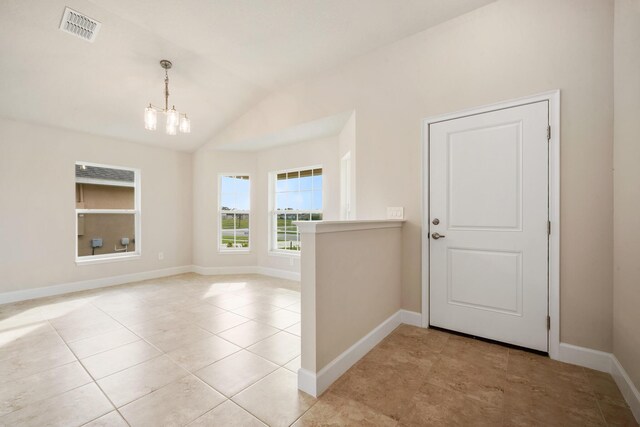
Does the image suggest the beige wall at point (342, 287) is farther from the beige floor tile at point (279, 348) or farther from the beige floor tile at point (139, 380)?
the beige floor tile at point (139, 380)

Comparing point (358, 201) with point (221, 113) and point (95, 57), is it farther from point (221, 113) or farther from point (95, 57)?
point (95, 57)

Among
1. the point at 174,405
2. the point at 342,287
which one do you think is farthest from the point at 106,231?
the point at 342,287

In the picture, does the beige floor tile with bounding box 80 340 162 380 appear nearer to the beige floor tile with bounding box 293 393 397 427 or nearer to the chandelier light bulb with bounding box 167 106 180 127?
the beige floor tile with bounding box 293 393 397 427

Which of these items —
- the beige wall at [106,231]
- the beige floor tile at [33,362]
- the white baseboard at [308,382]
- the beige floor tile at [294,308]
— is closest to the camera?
the white baseboard at [308,382]

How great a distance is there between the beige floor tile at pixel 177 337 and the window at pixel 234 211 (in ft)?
9.11

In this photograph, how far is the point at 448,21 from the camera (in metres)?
2.65

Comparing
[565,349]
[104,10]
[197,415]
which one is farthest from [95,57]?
[565,349]

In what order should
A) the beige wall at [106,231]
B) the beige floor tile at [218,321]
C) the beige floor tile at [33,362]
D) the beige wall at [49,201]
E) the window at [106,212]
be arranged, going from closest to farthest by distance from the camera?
the beige floor tile at [33,362], the beige floor tile at [218,321], the beige wall at [49,201], the window at [106,212], the beige wall at [106,231]

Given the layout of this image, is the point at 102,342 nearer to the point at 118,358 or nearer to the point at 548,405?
the point at 118,358

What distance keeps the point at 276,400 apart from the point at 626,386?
2136mm

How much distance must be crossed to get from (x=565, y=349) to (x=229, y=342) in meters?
2.73

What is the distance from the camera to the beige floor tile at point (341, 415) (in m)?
1.49

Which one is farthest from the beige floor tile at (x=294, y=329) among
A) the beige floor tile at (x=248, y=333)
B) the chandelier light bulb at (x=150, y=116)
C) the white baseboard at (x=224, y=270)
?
the white baseboard at (x=224, y=270)

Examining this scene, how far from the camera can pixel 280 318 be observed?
3078mm
